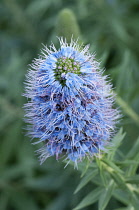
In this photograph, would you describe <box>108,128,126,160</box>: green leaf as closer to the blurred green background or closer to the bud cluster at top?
the bud cluster at top

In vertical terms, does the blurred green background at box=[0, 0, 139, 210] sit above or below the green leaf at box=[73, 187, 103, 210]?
above

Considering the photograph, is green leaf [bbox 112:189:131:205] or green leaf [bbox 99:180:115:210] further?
green leaf [bbox 112:189:131:205]

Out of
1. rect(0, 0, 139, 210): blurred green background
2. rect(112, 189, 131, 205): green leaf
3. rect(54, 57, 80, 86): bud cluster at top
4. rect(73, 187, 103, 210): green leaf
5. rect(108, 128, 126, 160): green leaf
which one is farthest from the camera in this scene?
rect(0, 0, 139, 210): blurred green background

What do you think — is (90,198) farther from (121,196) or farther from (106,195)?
(121,196)

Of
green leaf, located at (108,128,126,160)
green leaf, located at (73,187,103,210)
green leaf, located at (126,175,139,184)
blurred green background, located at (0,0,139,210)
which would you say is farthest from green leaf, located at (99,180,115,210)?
blurred green background, located at (0,0,139,210)

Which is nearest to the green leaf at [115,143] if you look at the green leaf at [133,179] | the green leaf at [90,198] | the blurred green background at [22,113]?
the green leaf at [133,179]

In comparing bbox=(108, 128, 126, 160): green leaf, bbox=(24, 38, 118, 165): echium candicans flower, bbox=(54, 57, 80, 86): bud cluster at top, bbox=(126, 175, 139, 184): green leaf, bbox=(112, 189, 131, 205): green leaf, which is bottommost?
bbox=(112, 189, 131, 205): green leaf

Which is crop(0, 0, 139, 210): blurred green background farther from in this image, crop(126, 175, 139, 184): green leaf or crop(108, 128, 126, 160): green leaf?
crop(108, 128, 126, 160): green leaf

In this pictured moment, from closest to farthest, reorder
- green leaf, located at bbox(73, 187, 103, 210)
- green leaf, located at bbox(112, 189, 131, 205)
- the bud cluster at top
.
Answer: the bud cluster at top, green leaf, located at bbox(73, 187, 103, 210), green leaf, located at bbox(112, 189, 131, 205)

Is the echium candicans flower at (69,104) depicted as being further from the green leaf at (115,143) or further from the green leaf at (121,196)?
the green leaf at (121,196)
